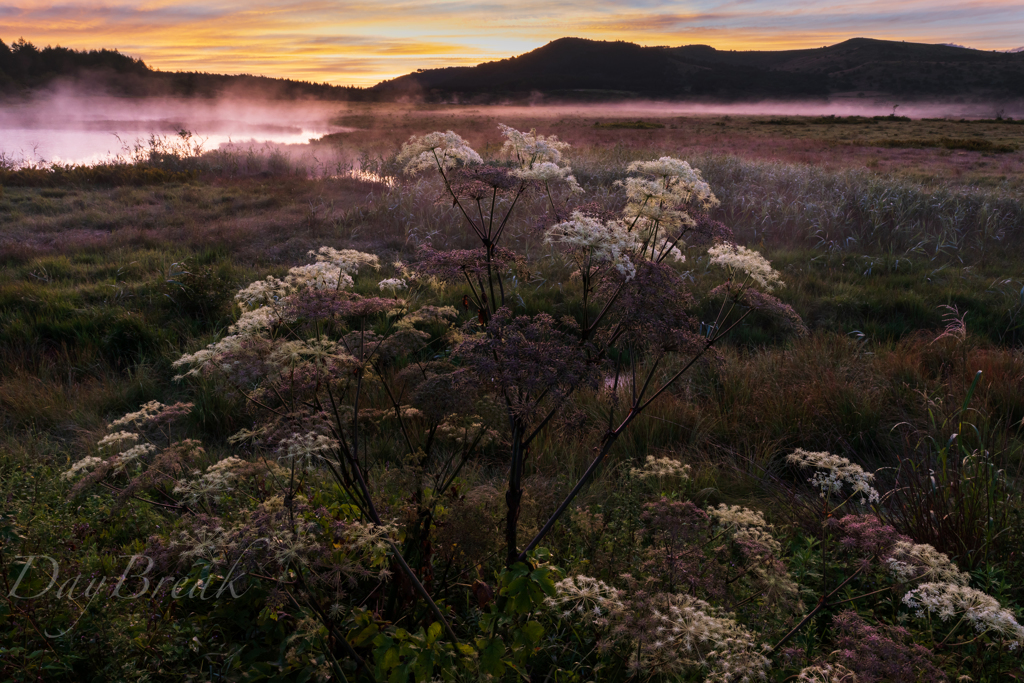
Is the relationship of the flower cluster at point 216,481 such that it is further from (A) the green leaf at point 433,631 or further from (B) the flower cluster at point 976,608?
(B) the flower cluster at point 976,608

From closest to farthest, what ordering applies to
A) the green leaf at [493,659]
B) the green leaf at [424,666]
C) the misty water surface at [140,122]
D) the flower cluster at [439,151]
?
the green leaf at [424,666] → the green leaf at [493,659] → the flower cluster at [439,151] → the misty water surface at [140,122]

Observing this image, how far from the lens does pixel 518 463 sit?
2.10m

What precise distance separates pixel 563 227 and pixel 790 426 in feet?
11.6

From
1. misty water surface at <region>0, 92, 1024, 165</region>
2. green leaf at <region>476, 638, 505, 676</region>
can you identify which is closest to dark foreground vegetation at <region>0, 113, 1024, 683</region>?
green leaf at <region>476, 638, 505, 676</region>

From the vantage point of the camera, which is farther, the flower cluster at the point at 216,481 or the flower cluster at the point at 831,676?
the flower cluster at the point at 216,481

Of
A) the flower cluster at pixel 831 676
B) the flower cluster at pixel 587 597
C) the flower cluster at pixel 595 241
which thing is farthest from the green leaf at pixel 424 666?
the flower cluster at pixel 595 241

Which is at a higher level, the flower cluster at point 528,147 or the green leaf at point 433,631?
the flower cluster at point 528,147

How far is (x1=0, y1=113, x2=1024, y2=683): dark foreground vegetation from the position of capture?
1.75 metres

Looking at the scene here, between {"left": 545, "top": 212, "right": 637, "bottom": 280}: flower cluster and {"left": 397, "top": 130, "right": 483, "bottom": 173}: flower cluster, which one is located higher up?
{"left": 397, "top": 130, "right": 483, "bottom": 173}: flower cluster

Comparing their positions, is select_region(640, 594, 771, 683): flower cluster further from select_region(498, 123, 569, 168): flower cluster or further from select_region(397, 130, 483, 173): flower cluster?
select_region(397, 130, 483, 173): flower cluster

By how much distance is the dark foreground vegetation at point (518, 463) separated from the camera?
1.75m

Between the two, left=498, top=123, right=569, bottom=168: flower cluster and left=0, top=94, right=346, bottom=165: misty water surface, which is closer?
left=498, top=123, right=569, bottom=168: flower cluster

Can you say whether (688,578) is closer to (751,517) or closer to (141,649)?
(751,517)

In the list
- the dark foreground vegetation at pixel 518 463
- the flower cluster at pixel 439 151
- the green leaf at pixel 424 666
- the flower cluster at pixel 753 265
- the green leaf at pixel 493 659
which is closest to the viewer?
the green leaf at pixel 424 666
